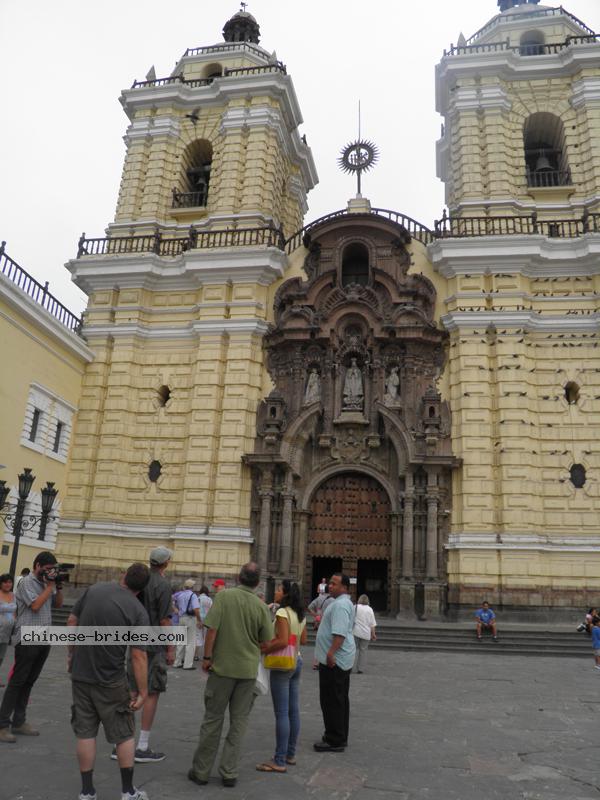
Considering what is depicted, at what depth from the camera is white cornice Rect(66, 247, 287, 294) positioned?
21.6 metres

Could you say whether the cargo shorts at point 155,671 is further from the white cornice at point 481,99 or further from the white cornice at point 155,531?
the white cornice at point 481,99

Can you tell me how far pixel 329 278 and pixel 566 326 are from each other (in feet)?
25.4

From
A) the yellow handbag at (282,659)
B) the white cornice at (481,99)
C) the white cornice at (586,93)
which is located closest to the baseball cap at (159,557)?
the yellow handbag at (282,659)

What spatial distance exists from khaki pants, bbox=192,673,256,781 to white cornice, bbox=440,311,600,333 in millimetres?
16333

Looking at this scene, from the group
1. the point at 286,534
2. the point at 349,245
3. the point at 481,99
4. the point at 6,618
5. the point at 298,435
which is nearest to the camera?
the point at 6,618

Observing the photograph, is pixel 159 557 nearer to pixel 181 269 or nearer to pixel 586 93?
pixel 181 269

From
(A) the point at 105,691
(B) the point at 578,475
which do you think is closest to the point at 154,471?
(B) the point at 578,475

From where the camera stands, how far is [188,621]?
11.6 m

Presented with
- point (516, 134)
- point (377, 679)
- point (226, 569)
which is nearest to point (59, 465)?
point (226, 569)

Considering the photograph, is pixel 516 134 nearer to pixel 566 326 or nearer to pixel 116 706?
pixel 566 326

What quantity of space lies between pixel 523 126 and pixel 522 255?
22.7 ft

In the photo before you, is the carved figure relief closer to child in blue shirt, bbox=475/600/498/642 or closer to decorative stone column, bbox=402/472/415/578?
decorative stone column, bbox=402/472/415/578

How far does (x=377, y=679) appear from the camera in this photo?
35.6 feet

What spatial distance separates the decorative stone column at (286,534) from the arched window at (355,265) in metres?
7.83
